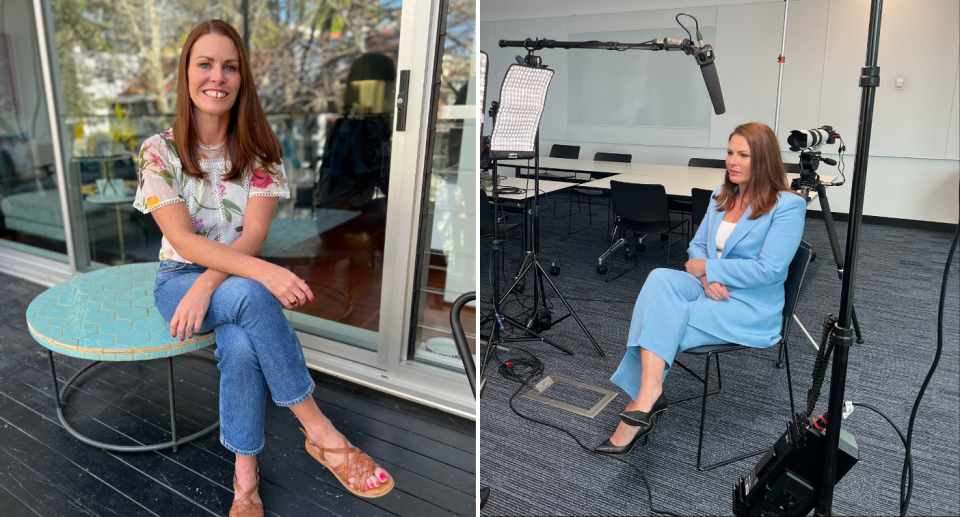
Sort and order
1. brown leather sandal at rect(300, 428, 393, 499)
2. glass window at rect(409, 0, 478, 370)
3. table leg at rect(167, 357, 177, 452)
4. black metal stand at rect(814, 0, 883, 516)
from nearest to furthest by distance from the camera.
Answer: black metal stand at rect(814, 0, 883, 516)
brown leather sandal at rect(300, 428, 393, 499)
table leg at rect(167, 357, 177, 452)
glass window at rect(409, 0, 478, 370)

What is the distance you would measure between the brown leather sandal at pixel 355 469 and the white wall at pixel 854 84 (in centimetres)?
434

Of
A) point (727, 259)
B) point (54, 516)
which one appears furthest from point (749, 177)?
point (54, 516)

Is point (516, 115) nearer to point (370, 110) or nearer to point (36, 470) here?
point (370, 110)

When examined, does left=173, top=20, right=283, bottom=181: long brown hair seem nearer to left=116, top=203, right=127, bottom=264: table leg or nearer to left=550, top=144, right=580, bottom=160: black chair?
left=116, top=203, right=127, bottom=264: table leg

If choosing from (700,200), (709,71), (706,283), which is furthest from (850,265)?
(700,200)

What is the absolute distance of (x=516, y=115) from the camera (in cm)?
249

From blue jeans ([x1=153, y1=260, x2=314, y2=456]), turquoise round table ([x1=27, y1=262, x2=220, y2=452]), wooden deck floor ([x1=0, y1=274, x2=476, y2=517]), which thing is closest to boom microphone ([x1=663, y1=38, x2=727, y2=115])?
wooden deck floor ([x1=0, y1=274, x2=476, y2=517])

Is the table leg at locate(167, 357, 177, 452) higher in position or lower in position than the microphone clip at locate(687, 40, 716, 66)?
lower

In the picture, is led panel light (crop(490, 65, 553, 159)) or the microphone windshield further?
the microphone windshield

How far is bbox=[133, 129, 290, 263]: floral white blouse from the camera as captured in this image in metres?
1.81

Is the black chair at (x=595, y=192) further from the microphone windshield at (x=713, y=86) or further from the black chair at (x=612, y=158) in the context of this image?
the microphone windshield at (x=713, y=86)

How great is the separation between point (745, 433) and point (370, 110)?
2.75m

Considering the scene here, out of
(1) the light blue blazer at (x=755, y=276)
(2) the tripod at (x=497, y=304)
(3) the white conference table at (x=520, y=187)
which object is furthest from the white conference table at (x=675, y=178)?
(1) the light blue blazer at (x=755, y=276)

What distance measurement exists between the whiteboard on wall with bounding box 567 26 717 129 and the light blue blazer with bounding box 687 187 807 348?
482 cm
